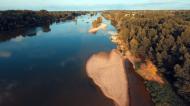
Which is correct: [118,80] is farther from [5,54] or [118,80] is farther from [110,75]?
[5,54]

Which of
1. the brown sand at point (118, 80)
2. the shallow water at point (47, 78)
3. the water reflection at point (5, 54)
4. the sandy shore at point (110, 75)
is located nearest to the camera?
the shallow water at point (47, 78)

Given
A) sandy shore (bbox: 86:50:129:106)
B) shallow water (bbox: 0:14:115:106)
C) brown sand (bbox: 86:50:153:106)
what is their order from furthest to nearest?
sandy shore (bbox: 86:50:129:106) < brown sand (bbox: 86:50:153:106) < shallow water (bbox: 0:14:115:106)

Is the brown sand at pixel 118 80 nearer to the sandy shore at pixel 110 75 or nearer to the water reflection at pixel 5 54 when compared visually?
the sandy shore at pixel 110 75

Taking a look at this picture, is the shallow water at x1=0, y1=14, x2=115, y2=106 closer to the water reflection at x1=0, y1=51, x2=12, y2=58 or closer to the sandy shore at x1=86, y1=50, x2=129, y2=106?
the water reflection at x1=0, y1=51, x2=12, y2=58


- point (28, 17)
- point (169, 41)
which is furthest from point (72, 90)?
point (28, 17)

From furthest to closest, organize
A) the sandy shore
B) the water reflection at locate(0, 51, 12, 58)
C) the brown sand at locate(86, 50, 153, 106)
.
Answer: the water reflection at locate(0, 51, 12, 58)
the sandy shore
the brown sand at locate(86, 50, 153, 106)

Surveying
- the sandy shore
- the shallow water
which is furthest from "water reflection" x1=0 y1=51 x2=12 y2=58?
the sandy shore

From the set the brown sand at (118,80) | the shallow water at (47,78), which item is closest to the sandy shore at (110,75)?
the brown sand at (118,80)

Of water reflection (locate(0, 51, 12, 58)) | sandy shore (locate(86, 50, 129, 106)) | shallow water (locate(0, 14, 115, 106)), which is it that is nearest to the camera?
shallow water (locate(0, 14, 115, 106))

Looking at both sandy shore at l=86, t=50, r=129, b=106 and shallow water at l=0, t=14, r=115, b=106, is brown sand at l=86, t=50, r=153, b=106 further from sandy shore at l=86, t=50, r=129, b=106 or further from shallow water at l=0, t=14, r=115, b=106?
shallow water at l=0, t=14, r=115, b=106

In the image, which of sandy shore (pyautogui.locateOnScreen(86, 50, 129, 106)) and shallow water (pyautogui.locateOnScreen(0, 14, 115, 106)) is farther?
sandy shore (pyautogui.locateOnScreen(86, 50, 129, 106))
